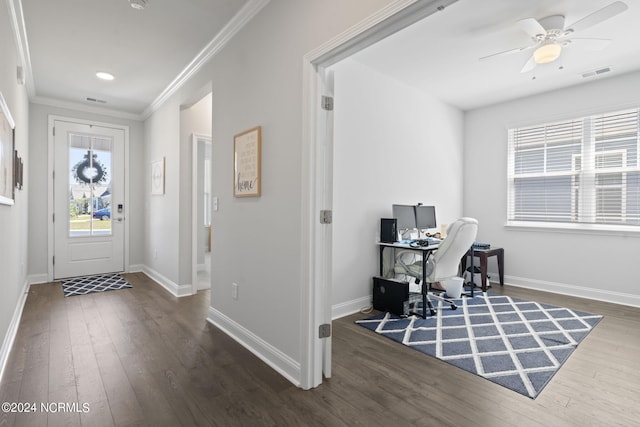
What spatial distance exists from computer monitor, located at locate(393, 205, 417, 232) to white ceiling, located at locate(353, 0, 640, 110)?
1545 millimetres

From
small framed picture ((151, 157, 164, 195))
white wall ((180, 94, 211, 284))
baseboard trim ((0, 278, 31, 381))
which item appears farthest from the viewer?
small framed picture ((151, 157, 164, 195))

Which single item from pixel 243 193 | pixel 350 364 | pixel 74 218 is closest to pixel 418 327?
pixel 350 364

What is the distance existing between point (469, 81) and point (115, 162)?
17.1 feet

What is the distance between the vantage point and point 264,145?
2359 mm

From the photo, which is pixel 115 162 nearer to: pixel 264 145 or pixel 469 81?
pixel 264 145

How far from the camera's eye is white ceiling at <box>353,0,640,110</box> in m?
2.53

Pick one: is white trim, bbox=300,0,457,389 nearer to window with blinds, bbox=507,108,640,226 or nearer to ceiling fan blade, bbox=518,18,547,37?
ceiling fan blade, bbox=518,18,547,37

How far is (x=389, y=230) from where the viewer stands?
141 inches

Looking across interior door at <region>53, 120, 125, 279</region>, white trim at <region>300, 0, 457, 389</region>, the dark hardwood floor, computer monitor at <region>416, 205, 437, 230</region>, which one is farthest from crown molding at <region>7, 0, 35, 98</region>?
computer monitor at <region>416, 205, 437, 230</region>

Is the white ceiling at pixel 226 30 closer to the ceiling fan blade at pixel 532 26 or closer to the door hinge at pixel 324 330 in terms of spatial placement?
the ceiling fan blade at pixel 532 26

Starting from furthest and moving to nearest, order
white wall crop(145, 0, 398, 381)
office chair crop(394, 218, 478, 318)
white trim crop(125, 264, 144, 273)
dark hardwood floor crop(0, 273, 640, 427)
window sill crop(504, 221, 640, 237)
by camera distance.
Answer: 1. white trim crop(125, 264, 144, 273)
2. window sill crop(504, 221, 640, 237)
3. office chair crop(394, 218, 478, 318)
4. white wall crop(145, 0, 398, 381)
5. dark hardwood floor crop(0, 273, 640, 427)

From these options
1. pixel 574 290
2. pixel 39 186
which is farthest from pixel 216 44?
pixel 574 290

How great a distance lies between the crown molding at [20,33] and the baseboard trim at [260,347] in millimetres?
2795

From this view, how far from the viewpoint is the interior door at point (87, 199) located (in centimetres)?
474
